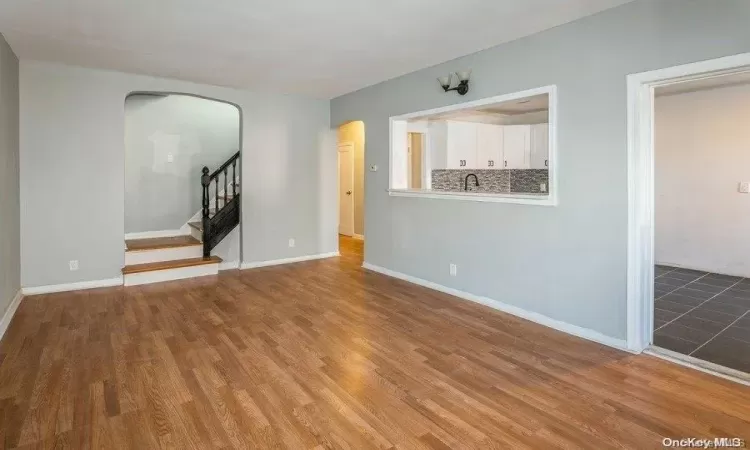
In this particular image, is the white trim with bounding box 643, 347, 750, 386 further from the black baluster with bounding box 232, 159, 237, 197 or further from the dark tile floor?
the black baluster with bounding box 232, 159, 237, 197

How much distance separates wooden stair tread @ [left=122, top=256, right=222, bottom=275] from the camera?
5.23 meters

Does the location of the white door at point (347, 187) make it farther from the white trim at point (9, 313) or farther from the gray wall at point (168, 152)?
the white trim at point (9, 313)

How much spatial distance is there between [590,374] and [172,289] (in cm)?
440

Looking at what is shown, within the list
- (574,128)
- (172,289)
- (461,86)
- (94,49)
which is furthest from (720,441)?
(94,49)

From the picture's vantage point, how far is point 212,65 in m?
4.74

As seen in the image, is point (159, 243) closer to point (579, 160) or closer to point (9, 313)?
point (9, 313)

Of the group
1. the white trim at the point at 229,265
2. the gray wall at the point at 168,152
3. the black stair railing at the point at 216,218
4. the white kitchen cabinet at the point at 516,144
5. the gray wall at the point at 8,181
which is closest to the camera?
the gray wall at the point at 8,181

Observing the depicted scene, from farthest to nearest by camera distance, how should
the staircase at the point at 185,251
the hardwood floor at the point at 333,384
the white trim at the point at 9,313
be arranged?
1. the staircase at the point at 185,251
2. the white trim at the point at 9,313
3. the hardwood floor at the point at 333,384

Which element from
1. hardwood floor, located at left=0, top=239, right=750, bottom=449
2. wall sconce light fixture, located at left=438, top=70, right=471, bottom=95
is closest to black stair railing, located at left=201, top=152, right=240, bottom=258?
hardwood floor, located at left=0, top=239, right=750, bottom=449

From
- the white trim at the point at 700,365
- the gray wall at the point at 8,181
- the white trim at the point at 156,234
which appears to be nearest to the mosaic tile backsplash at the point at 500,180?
the white trim at the point at 700,365

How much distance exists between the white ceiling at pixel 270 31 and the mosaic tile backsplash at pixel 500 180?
213cm

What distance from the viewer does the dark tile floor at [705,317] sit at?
3.12 m

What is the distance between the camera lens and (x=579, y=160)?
345 centimetres

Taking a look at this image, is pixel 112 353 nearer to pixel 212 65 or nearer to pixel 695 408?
pixel 212 65
